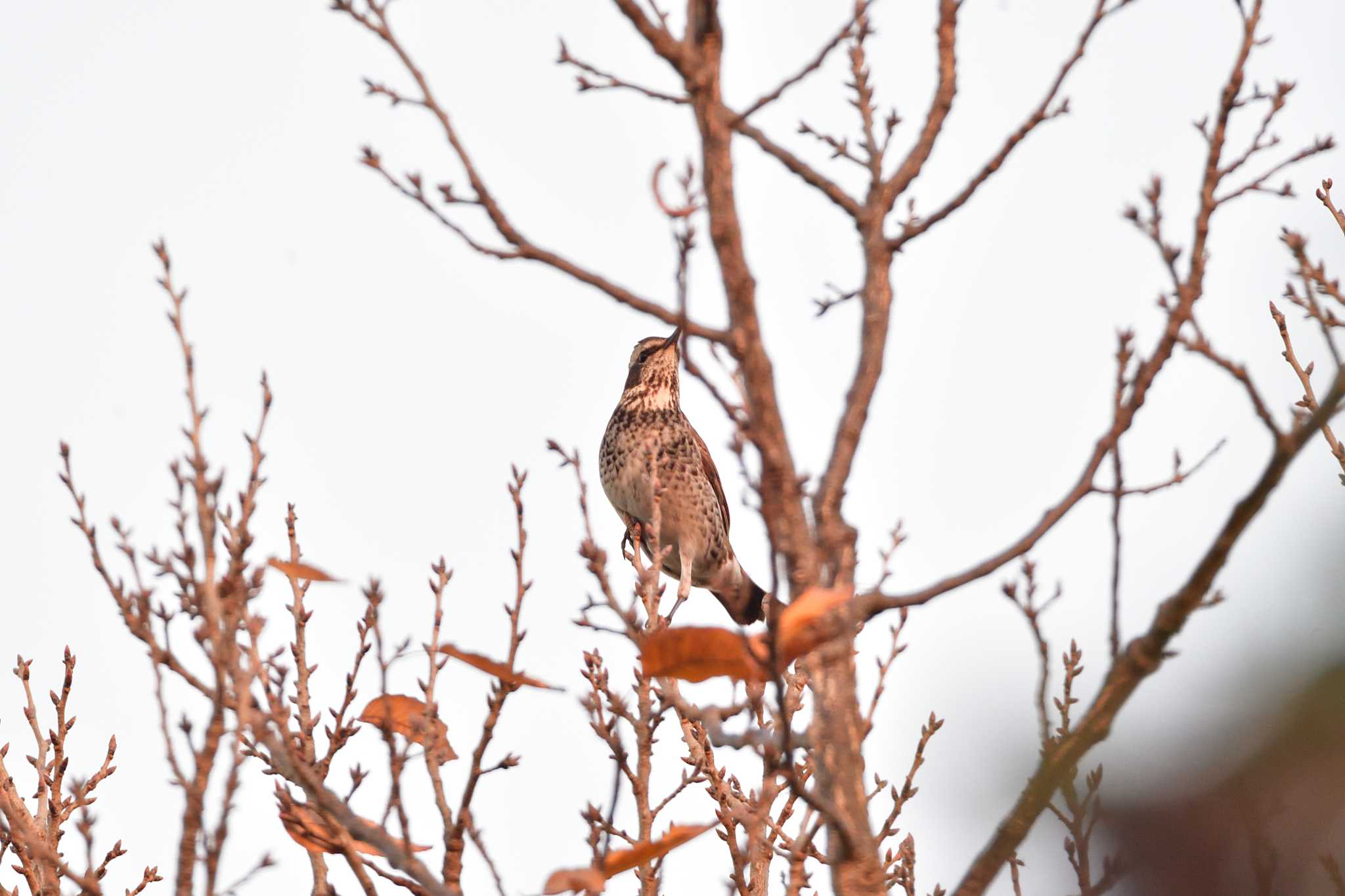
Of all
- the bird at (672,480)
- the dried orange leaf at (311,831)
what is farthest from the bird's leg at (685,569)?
the dried orange leaf at (311,831)

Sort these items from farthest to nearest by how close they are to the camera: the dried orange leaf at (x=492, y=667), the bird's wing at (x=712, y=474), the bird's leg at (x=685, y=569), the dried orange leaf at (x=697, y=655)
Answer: the bird's wing at (x=712, y=474) → the bird's leg at (x=685, y=569) → the dried orange leaf at (x=492, y=667) → the dried orange leaf at (x=697, y=655)

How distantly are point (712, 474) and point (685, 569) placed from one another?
869 mm

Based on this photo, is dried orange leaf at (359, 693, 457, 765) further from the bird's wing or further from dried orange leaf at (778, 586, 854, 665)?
the bird's wing

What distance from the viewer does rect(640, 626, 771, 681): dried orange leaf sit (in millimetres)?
2582

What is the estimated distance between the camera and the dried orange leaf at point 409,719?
10.5 feet

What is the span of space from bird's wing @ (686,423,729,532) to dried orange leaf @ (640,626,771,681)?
20.7ft

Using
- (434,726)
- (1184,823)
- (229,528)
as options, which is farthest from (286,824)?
(1184,823)

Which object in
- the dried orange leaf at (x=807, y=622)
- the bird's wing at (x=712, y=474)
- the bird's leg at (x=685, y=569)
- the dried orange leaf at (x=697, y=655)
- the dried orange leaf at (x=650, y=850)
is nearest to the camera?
the dried orange leaf at (x=807, y=622)

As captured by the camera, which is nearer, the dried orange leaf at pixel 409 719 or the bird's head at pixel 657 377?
the dried orange leaf at pixel 409 719

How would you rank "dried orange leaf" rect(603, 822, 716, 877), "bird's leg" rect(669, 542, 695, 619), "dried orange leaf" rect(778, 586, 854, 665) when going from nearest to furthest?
→ "dried orange leaf" rect(778, 586, 854, 665) → "dried orange leaf" rect(603, 822, 716, 877) → "bird's leg" rect(669, 542, 695, 619)

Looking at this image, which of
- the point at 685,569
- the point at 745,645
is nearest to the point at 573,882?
the point at 745,645

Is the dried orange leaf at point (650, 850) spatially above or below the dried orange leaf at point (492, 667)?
below

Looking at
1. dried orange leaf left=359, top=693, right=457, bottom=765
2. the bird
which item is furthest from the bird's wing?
dried orange leaf left=359, top=693, right=457, bottom=765

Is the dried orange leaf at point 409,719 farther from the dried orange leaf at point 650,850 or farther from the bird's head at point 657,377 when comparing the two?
the bird's head at point 657,377
